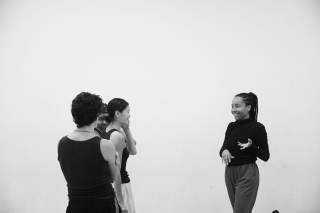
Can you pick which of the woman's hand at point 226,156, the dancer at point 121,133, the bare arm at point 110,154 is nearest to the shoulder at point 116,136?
the dancer at point 121,133

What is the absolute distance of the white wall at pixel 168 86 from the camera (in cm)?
405

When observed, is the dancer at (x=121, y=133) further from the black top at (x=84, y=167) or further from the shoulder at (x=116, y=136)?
the black top at (x=84, y=167)

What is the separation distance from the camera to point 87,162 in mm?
1913

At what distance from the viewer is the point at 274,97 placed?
4.06 m

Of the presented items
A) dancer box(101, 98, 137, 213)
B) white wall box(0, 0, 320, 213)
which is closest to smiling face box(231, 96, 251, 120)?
dancer box(101, 98, 137, 213)

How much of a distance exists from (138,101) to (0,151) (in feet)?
5.73

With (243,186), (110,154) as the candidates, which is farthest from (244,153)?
(110,154)

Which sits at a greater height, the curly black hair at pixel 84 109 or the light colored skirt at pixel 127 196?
the curly black hair at pixel 84 109

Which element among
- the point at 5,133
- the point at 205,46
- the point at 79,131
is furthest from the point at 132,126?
the point at 79,131

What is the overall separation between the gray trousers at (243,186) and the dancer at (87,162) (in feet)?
4.09

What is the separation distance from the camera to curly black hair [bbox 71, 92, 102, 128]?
1.98 m

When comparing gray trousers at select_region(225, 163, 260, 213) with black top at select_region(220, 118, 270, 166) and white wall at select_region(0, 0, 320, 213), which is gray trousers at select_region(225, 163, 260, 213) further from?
white wall at select_region(0, 0, 320, 213)

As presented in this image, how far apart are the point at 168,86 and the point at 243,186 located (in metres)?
1.64

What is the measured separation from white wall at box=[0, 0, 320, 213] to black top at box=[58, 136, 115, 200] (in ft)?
7.21
